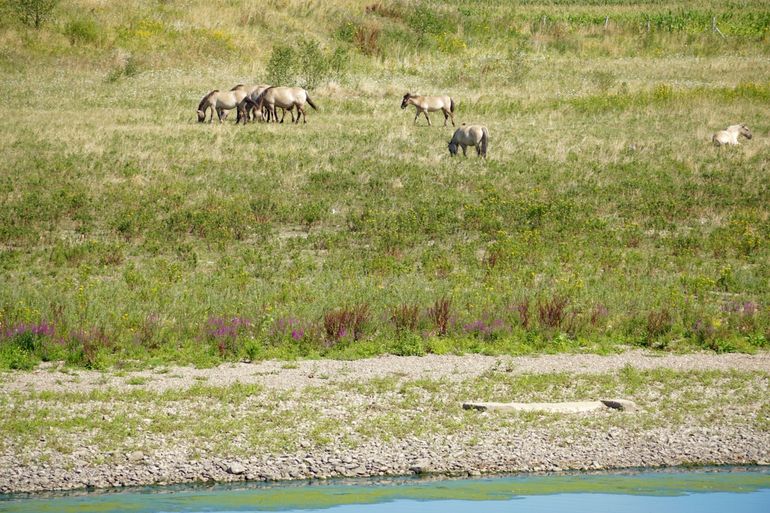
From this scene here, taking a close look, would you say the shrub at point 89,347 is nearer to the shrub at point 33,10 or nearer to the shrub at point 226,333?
the shrub at point 226,333

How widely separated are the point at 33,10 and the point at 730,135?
107 feet

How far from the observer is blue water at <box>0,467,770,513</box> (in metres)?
10.5

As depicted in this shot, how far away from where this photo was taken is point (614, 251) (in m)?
21.5

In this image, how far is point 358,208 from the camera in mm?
24625

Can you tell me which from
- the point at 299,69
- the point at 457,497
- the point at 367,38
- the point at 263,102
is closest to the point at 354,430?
the point at 457,497

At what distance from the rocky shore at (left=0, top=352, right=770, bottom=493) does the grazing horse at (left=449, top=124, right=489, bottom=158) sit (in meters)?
15.6

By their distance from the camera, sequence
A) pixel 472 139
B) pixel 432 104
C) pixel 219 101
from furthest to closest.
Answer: pixel 432 104, pixel 219 101, pixel 472 139

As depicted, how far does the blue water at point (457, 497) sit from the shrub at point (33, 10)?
4366cm

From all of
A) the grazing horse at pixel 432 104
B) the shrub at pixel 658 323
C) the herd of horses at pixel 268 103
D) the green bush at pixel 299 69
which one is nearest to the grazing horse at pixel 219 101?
the herd of horses at pixel 268 103

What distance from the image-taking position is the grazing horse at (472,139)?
2947 cm

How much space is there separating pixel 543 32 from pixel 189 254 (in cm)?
4844

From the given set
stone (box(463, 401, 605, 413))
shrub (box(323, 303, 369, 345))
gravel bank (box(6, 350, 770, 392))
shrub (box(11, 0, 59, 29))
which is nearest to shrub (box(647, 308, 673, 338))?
gravel bank (box(6, 350, 770, 392))

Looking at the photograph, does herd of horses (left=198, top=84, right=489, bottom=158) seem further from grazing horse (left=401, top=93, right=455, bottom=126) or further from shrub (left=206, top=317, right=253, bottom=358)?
shrub (left=206, top=317, right=253, bottom=358)

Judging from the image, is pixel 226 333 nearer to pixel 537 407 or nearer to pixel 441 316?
pixel 441 316
